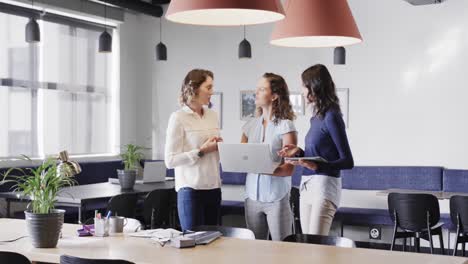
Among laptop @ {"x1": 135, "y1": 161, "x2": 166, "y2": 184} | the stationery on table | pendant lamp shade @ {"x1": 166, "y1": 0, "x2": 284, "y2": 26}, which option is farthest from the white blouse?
laptop @ {"x1": 135, "y1": 161, "x2": 166, "y2": 184}

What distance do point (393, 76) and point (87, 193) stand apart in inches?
164

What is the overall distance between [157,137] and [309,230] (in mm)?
6396

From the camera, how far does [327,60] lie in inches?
334

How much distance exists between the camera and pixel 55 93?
8.73m

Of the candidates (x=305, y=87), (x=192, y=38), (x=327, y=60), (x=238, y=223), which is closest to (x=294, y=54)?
(x=327, y=60)

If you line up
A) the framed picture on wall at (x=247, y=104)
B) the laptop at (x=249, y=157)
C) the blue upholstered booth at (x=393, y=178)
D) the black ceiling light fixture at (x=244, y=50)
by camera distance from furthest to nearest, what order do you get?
the framed picture on wall at (x=247, y=104)
the black ceiling light fixture at (x=244, y=50)
the blue upholstered booth at (x=393, y=178)
the laptop at (x=249, y=157)

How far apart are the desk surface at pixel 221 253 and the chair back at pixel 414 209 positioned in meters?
2.85

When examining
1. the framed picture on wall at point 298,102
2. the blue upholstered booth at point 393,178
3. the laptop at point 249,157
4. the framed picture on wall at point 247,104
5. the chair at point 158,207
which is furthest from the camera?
the framed picture on wall at point 247,104

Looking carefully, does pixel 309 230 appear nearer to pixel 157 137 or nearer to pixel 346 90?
pixel 346 90

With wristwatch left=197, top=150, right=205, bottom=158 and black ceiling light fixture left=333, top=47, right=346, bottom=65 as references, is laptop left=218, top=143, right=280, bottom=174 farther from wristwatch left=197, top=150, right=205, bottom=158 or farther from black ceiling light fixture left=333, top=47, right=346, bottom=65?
black ceiling light fixture left=333, top=47, right=346, bottom=65

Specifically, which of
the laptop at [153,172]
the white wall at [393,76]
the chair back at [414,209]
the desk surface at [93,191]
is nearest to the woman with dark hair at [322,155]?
the chair back at [414,209]

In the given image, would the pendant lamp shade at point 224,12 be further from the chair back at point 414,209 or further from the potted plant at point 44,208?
the chair back at point 414,209

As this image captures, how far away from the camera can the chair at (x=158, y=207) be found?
6297 millimetres

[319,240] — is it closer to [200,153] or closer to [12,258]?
[200,153]
